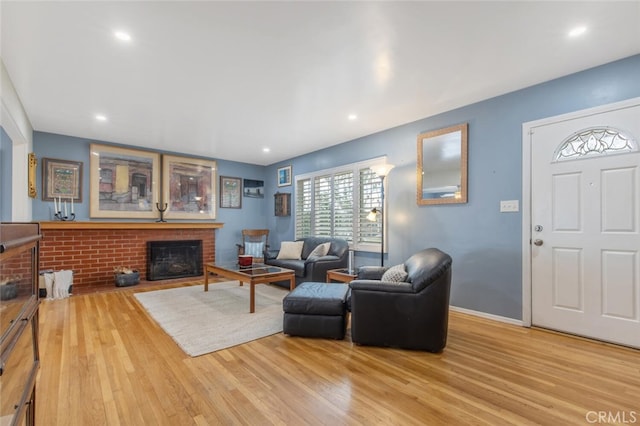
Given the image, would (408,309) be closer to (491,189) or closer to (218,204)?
(491,189)

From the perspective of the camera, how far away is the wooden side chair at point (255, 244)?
5.85 metres

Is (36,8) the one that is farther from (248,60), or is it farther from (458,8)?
(458,8)

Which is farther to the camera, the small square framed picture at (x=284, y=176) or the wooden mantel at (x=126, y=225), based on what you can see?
the small square framed picture at (x=284, y=176)

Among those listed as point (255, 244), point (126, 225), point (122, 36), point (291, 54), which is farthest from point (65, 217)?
point (291, 54)

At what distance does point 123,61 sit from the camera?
2.58 metres

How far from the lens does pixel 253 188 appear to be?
7004 mm

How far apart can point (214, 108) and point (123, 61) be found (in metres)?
1.17

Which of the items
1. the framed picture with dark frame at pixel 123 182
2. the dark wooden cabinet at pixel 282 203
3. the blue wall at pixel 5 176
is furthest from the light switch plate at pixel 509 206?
the blue wall at pixel 5 176

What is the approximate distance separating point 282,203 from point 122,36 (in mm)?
4390

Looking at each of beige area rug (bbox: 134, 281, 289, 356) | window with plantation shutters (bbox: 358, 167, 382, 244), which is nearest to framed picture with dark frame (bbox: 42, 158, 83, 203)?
beige area rug (bbox: 134, 281, 289, 356)

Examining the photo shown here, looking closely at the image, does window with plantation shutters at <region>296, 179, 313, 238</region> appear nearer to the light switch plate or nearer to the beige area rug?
the beige area rug

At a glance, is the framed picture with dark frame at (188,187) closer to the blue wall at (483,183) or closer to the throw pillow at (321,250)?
the blue wall at (483,183)

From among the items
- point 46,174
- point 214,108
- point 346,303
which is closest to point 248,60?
point 214,108

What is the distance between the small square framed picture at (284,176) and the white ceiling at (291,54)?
2.44m
